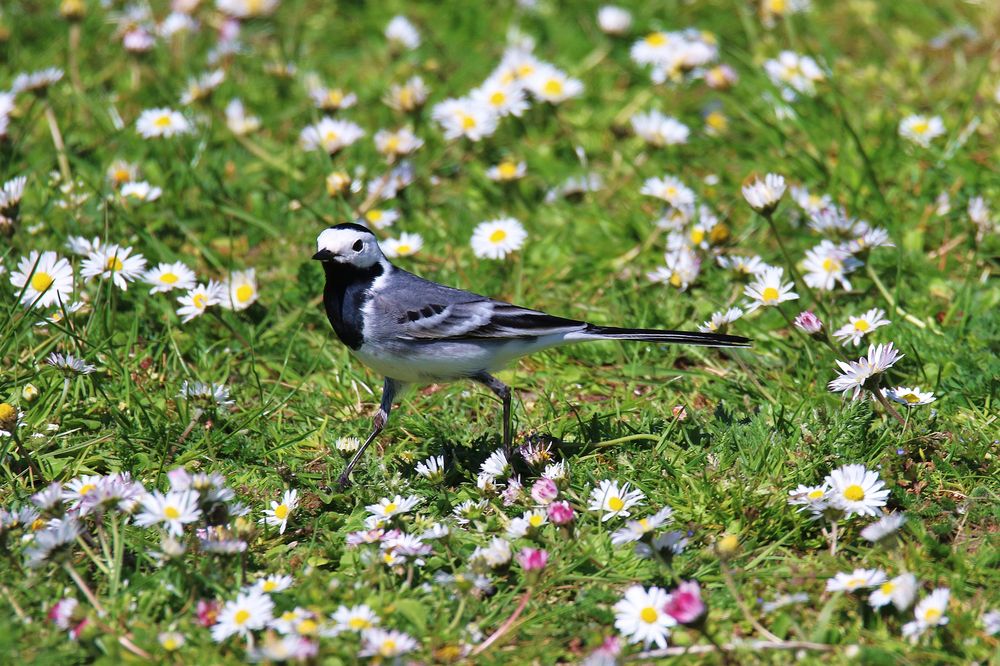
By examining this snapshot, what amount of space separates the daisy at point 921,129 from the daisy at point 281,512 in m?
3.94

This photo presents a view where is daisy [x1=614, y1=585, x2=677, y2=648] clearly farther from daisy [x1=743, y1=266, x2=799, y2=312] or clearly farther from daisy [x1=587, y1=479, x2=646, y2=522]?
daisy [x1=743, y1=266, x2=799, y2=312]

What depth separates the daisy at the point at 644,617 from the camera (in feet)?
10.7

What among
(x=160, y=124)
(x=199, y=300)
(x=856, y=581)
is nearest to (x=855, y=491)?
(x=856, y=581)

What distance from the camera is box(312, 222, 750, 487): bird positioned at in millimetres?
4246

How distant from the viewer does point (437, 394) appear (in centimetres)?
482

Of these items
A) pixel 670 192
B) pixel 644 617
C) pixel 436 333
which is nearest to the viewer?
pixel 644 617

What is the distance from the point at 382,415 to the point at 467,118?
88.6 inches

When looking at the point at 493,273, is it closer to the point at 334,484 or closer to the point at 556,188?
the point at 556,188

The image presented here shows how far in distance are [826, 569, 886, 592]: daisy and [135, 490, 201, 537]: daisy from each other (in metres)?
1.84

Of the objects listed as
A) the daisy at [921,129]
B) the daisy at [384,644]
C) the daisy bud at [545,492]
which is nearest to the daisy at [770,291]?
the daisy bud at [545,492]

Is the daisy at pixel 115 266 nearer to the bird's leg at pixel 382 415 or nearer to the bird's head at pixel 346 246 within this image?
the bird's head at pixel 346 246

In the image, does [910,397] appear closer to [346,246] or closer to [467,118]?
[346,246]

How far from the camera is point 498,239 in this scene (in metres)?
5.39

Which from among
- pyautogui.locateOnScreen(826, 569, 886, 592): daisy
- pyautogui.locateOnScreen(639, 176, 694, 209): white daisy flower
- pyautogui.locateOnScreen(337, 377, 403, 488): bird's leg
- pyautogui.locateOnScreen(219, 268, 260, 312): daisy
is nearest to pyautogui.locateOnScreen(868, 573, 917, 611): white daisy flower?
pyautogui.locateOnScreen(826, 569, 886, 592): daisy
